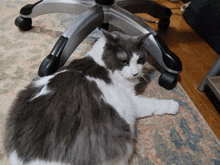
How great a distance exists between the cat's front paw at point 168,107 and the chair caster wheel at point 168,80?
0.35ft

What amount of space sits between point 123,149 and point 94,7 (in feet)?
2.69

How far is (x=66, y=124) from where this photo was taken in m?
0.54

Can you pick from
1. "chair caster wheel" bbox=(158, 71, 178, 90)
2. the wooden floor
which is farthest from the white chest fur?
the wooden floor

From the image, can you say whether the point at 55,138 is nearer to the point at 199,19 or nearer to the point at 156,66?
the point at 156,66

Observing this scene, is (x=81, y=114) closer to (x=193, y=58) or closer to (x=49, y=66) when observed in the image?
(x=49, y=66)

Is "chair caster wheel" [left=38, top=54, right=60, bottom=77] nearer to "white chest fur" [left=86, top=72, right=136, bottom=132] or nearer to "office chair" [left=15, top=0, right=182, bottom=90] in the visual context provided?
"office chair" [left=15, top=0, right=182, bottom=90]

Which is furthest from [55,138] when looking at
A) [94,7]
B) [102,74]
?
[94,7]

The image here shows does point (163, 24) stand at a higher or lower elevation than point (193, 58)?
higher

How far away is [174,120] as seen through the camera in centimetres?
85

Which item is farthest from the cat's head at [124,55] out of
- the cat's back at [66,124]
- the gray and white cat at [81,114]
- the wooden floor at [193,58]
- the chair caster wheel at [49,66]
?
the wooden floor at [193,58]

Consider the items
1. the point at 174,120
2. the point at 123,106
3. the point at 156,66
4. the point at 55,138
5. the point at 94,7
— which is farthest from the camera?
the point at 156,66

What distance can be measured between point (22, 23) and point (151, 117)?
43.8 inches

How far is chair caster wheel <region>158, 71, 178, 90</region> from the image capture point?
3.03 feet


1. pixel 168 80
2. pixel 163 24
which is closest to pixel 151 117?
pixel 168 80
